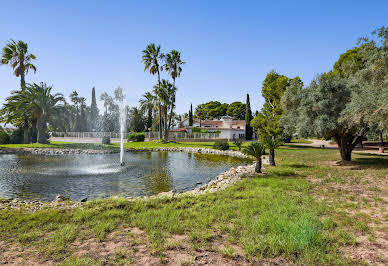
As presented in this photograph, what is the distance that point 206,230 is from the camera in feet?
17.1

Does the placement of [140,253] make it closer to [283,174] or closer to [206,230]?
[206,230]

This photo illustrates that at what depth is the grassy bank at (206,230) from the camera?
4.14 meters

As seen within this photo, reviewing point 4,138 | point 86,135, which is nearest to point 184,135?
point 86,135

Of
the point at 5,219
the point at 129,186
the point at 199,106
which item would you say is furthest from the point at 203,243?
the point at 199,106

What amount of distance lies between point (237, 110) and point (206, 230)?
91.3 meters

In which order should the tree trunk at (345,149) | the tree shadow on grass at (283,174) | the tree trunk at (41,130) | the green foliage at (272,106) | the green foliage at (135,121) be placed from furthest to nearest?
the green foliage at (135,121) → the tree trunk at (41,130) → the green foliage at (272,106) → the tree trunk at (345,149) → the tree shadow on grass at (283,174)

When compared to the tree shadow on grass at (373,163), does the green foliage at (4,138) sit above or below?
above

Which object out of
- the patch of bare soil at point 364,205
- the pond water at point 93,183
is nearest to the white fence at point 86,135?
Answer: the pond water at point 93,183

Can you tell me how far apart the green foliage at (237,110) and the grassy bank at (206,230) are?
87.1m

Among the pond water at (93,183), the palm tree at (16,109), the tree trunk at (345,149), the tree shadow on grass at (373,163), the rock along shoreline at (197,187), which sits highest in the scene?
the palm tree at (16,109)

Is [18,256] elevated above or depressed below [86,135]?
below

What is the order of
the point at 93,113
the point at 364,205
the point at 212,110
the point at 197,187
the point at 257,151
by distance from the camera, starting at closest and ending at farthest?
1. the point at 364,205
2. the point at 197,187
3. the point at 257,151
4. the point at 93,113
5. the point at 212,110

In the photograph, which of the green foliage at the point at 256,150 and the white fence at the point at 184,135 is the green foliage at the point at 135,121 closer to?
the white fence at the point at 184,135

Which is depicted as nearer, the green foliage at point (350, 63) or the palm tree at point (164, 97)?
the green foliage at point (350, 63)
